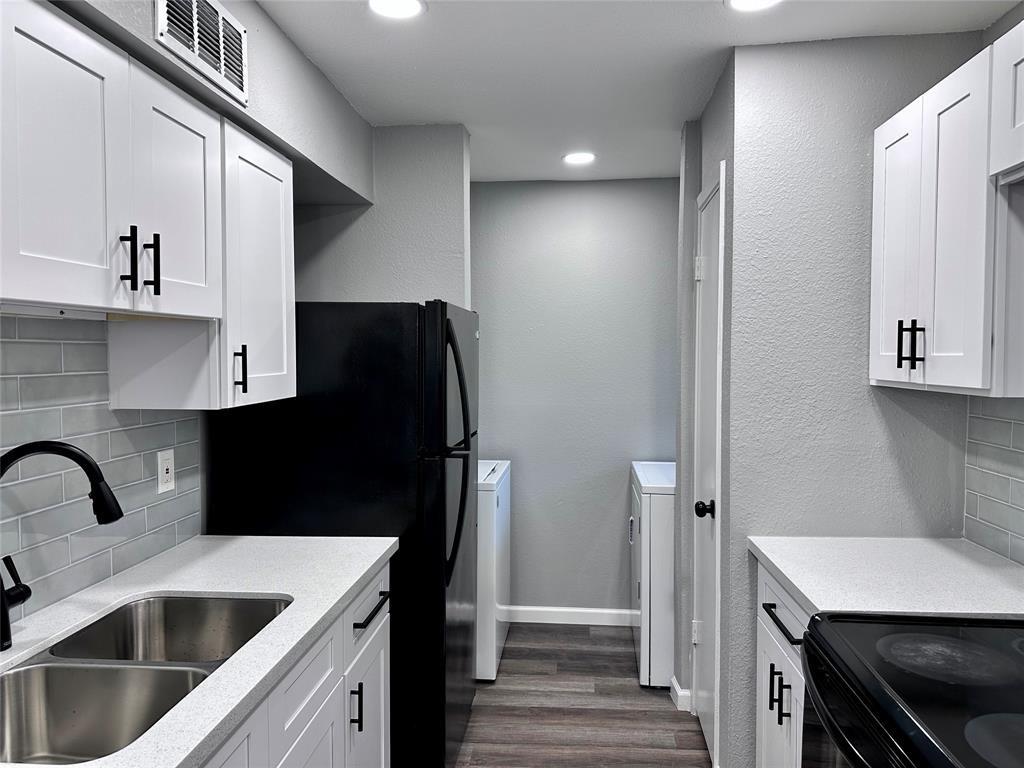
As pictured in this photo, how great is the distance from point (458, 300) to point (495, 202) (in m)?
1.36

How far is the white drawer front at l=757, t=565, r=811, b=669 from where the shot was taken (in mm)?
1901

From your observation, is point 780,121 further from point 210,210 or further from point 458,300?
point 210,210

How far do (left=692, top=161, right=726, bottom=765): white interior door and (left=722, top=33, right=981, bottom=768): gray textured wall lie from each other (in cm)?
17

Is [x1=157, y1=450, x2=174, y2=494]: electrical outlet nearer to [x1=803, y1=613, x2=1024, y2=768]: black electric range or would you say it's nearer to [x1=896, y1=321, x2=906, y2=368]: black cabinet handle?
[x1=803, y1=613, x2=1024, y2=768]: black electric range

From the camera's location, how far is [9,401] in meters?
1.60

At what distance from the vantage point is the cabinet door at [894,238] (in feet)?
6.66

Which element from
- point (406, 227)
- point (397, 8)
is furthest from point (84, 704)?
point (406, 227)

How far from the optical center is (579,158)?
3752mm

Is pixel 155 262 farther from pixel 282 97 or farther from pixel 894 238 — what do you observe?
pixel 894 238

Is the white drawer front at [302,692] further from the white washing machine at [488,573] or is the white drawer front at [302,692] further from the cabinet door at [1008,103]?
the cabinet door at [1008,103]

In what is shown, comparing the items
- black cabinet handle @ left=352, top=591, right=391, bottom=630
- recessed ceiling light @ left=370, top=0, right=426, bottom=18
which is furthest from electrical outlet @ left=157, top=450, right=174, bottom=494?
recessed ceiling light @ left=370, top=0, right=426, bottom=18

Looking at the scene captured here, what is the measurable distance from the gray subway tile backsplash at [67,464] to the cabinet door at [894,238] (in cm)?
209

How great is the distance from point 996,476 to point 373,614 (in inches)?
71.3

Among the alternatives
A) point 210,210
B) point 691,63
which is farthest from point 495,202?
point 210,210
